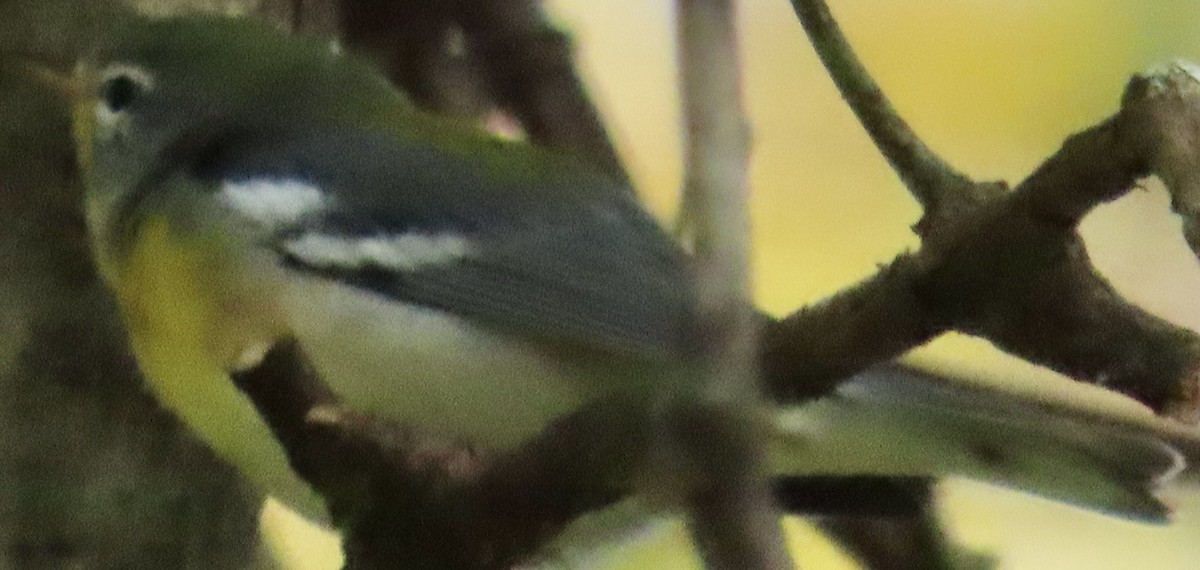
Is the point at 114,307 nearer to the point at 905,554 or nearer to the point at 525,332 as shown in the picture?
the point at 525,332

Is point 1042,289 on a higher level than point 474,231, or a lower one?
lower

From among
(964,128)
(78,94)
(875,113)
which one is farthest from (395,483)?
(964,128)

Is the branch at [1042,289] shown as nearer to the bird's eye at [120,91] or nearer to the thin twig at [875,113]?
the thin twig at [875,113]

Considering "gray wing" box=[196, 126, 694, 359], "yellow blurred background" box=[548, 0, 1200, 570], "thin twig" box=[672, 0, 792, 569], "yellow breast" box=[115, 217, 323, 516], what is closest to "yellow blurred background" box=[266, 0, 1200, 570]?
"yellow blurred background" box=[548, 0, 1200, 570]

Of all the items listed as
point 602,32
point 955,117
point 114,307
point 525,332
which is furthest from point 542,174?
point 955,117

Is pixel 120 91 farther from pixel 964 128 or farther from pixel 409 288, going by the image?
pixel 964 128

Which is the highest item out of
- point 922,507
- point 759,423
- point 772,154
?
point 772,154
